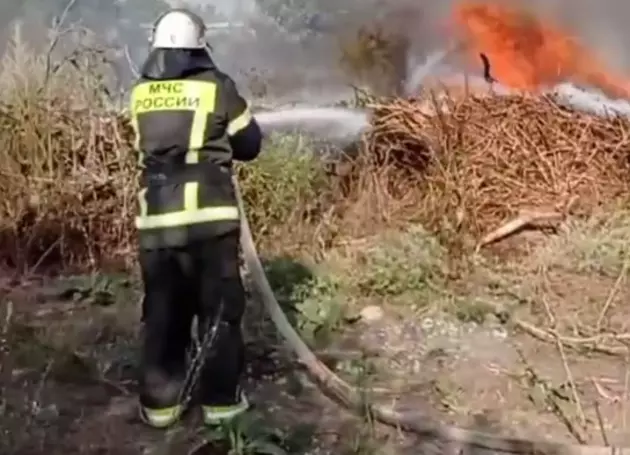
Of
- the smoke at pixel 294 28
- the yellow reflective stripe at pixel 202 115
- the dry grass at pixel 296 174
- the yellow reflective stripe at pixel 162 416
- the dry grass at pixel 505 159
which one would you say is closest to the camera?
the yellow reflective stripe at pixel 202 115

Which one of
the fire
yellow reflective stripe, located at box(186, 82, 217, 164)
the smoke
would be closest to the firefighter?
yellow reflective stripe, located at box(186, 82, 217, 164)

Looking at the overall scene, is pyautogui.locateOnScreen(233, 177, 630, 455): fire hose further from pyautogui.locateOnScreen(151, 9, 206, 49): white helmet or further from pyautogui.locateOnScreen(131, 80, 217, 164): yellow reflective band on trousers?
pyautogui.locateOnScreen(151, 9, 206, 49): white helmet

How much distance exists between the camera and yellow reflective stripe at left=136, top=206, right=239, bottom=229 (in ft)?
15.3

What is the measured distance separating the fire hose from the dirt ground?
6 cm

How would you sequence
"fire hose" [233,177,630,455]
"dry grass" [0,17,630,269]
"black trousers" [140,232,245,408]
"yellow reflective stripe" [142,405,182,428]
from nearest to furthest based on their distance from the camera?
"fire hose" [233,177,630,455] < "black trousers" [140,232,245,408] < "yellow reflective stripe" [142,405,182,428] < "dry grass" [0,17,630,269]

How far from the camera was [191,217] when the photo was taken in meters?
4.65

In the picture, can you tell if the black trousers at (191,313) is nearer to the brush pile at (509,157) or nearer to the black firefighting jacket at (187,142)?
the black firefighting jacket at (187,142)

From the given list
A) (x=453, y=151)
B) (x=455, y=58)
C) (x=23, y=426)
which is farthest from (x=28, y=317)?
(x=455, y=58)

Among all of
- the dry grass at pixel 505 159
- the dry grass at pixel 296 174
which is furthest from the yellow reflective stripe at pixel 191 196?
the dry grass at pixel 505 159

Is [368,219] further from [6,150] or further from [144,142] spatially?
[144,142]

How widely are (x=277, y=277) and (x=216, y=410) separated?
224cm

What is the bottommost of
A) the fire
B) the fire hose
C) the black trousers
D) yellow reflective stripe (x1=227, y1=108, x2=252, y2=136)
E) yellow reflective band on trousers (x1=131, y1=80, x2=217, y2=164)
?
the fire hose

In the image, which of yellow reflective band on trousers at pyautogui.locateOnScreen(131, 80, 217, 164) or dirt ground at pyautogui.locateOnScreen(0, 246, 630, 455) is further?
dirt ground at pyautogui.locateOnScreen(0, 246, 630, 455)

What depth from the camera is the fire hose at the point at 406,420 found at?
14.5 feet
